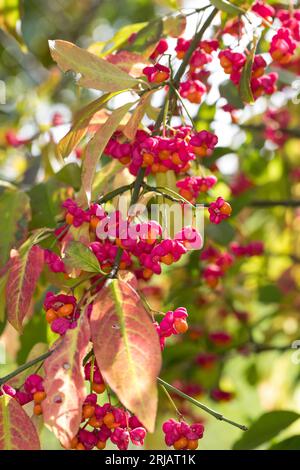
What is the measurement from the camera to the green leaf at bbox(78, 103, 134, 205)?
45.8 inches

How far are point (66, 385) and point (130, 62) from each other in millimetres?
737

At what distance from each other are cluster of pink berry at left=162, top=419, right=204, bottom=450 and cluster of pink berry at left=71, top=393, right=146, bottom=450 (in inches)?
1.9

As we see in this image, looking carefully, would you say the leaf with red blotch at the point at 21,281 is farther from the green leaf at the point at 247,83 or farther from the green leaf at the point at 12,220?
the green leaf at the point at 247,83

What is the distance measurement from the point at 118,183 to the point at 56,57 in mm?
333

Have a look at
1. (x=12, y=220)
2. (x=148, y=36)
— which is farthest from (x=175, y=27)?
(x=12, y=220)

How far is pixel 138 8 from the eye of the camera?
12.0 feet

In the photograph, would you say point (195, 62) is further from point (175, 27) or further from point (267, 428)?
point (267, 428)

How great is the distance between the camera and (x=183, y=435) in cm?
112

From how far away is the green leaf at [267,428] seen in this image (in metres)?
1.65

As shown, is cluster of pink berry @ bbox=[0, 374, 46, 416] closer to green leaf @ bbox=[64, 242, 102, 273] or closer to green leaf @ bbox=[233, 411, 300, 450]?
green leaf @ bbox=[64, 242, 102, 273]

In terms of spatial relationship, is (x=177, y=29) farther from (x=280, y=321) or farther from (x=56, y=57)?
(x=280, y=321)

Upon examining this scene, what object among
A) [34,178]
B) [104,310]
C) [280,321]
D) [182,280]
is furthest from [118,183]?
[280,321]

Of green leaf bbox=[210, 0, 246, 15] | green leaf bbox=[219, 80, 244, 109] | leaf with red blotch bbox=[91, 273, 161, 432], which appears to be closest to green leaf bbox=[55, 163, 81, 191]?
green leaf bbox=[219, 80, 244, 109]

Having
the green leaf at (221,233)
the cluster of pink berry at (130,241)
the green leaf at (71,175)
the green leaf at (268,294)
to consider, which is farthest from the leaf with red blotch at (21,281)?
the green leaf at (268,294)
